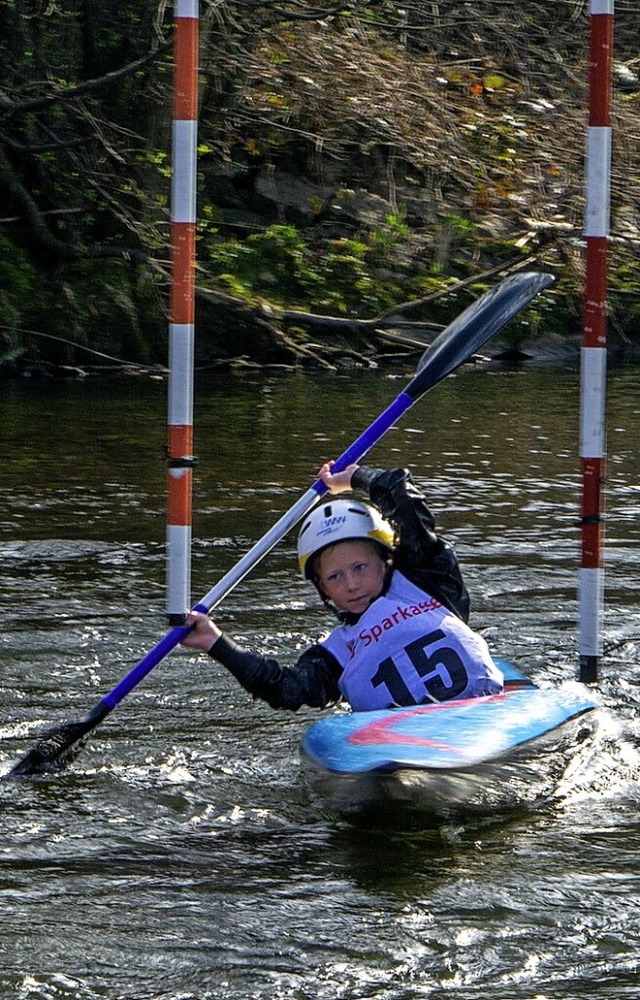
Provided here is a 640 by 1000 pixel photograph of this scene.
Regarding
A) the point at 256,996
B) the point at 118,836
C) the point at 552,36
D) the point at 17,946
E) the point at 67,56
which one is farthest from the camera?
the point at 552,36

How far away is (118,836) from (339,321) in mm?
8902

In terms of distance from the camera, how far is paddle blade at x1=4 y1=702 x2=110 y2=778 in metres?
4.74

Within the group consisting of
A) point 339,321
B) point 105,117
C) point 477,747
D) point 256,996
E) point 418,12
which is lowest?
point 256,996

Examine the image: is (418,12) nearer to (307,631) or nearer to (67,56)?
(67,56)

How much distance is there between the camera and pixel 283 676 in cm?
480

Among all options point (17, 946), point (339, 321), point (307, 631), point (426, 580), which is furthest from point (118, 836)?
point (339, 321)

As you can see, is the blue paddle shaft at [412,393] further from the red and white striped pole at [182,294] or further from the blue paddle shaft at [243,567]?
the red and white striped pole at [182,294]

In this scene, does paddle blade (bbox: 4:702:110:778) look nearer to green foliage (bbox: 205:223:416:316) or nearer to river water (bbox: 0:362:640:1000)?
river water (bbox: 0:362:640:1000)

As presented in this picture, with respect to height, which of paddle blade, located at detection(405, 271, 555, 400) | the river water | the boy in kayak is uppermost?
paddle blade, located at detection(405, 271, 555, 400)

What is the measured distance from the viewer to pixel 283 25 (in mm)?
14062

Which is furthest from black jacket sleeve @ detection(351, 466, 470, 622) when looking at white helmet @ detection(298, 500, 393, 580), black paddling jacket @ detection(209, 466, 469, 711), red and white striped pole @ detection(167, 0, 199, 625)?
red and white striped pole @ detection(167, 0, 199, 625)

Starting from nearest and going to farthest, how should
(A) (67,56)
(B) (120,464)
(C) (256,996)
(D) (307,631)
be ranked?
1. (C) (256,996)
2. (D) (307,631)
3. (B) (120,464)
4. (A) (67,56)

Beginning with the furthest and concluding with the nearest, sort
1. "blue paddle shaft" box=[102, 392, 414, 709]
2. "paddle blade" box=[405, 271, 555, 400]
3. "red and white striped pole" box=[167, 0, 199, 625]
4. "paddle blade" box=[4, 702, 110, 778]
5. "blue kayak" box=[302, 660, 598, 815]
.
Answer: "paddle blade" box=[405, 271, 555, 400] → "red and white striped pole" box=[167, 0, 199, 625] → "blue paddle shaft" box=[102, 392, 414, 709] → "paddle blade" box=[4, 702, 110, 778] → "blue kayak" box=[302, 660, 598, 815]

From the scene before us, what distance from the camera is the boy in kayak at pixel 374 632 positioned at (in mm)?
4754
